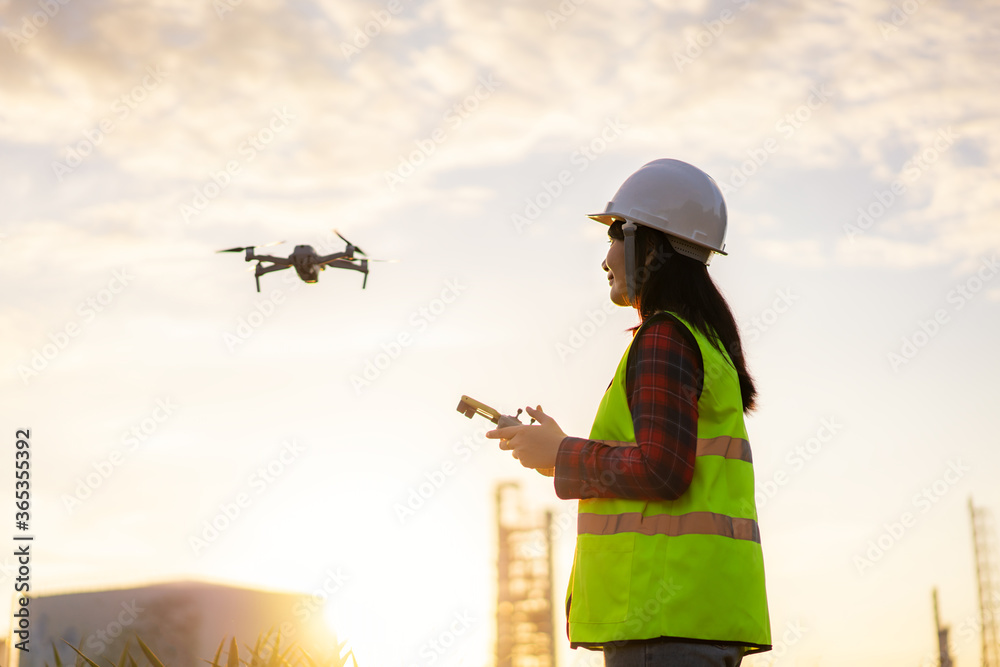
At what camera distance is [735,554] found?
3207mm

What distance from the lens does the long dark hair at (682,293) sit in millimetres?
3631

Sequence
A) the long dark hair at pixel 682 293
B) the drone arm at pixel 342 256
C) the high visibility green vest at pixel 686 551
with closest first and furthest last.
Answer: the high visibility green vest at pixel 686 551 → the long dark hair at pixel 682 293 → the drone arm at pixel 342 256

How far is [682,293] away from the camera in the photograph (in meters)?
3.67

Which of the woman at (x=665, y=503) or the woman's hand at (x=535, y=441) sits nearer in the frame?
the woman at (x=665, y=503)

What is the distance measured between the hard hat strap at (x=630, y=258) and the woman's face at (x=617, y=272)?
0.04 metres

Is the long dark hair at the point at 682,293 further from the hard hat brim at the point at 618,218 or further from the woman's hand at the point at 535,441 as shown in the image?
the woman's hand at the point at 535,441

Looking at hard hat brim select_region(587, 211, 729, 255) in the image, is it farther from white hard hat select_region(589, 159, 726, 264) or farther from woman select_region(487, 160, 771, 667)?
woman select_region(487, 160, 771, 667)

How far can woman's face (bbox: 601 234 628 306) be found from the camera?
148 inches

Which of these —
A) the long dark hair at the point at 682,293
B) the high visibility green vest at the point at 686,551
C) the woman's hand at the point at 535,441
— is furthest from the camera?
the long dark hair at the point at 682,293

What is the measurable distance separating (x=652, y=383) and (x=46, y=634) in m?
46.7

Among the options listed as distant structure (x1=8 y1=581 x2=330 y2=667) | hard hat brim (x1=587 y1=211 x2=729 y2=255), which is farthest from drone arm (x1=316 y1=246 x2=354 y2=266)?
distant structure (x1=8 y1=581 x2=330 y2=667)

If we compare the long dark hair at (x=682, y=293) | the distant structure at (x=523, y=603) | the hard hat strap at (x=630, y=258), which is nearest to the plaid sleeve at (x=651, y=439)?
the long dark hair at (x=682, y=293)

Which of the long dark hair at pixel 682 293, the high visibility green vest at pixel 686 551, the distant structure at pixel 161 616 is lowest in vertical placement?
the high visibility green vest at pixel 686 551

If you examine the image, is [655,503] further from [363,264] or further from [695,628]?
[363,264]
